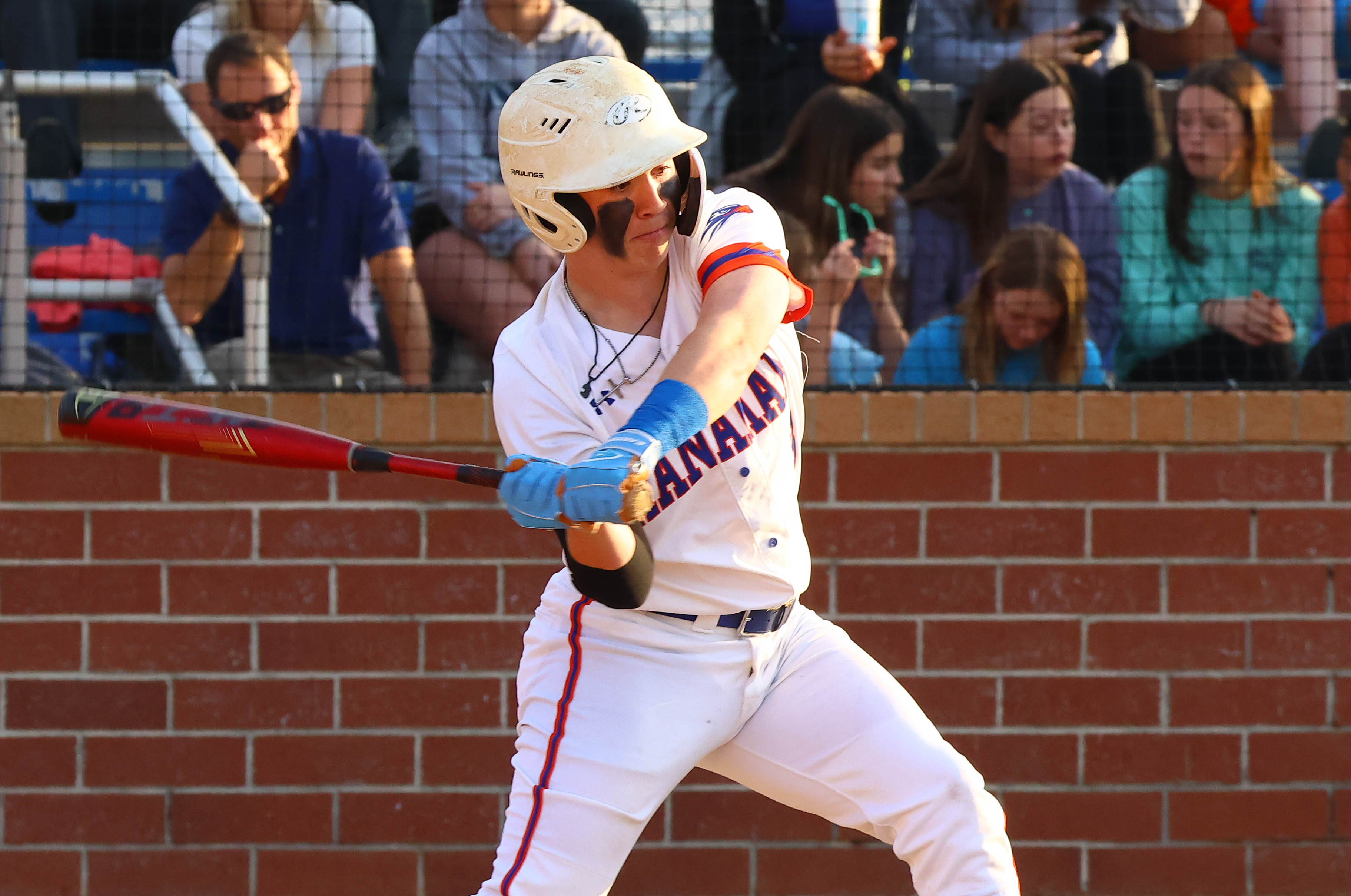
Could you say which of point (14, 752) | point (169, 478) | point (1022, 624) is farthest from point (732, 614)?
point (14, 752)

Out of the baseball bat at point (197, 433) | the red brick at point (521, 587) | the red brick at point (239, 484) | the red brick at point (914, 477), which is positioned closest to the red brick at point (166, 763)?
the red brick at point (239, 484)

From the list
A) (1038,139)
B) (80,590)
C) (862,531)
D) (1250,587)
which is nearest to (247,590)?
(80,590)

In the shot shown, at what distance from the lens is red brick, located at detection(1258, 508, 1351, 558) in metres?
3.85

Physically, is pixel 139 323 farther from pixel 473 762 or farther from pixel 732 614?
pixel 732 614

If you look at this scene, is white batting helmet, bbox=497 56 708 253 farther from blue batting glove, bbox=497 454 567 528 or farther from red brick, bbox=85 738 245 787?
red brick, bbox=85 738 245 787

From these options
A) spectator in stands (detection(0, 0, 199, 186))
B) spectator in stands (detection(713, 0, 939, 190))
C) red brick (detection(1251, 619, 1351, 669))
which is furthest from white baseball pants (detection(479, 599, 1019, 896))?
spectator in stands (detection(0, 0, 199, 186))

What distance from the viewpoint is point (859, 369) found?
404 centimetres

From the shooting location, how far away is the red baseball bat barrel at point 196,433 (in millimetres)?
2549

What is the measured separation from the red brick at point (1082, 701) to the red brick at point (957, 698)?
0.05m

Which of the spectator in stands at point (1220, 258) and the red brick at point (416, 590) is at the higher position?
the spectator in stands at point (1220, 258)

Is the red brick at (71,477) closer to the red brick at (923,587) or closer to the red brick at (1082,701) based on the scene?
the red brick at (923,587)

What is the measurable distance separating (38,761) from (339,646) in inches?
32.1

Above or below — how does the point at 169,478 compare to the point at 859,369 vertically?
below

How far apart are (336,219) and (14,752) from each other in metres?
1.60
